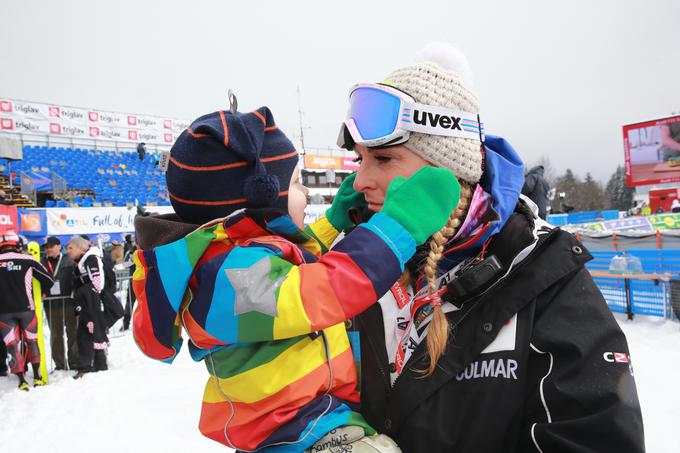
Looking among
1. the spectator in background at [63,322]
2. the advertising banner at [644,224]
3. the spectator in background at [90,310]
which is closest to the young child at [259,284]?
the spectator in background at [90,310]

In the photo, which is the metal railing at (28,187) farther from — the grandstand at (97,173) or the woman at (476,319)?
the woman at (476,319)

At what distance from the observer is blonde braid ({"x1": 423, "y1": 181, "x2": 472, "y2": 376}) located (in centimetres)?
110

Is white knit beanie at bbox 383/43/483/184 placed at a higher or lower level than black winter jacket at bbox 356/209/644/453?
higher

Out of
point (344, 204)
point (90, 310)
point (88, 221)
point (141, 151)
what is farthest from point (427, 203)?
point (141, 151)

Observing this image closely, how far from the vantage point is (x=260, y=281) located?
1.17 metres

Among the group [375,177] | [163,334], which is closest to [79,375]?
[163,334]

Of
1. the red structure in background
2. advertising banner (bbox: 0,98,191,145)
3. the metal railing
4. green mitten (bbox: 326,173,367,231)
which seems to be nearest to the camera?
green mitten (bbox: 326,173,367,231)

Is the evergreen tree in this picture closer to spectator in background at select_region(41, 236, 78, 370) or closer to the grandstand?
the grandstand

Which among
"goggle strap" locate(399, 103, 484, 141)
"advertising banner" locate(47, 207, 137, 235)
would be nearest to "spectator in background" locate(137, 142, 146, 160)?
"advertising banner" locate(47, 207, 137, 235)

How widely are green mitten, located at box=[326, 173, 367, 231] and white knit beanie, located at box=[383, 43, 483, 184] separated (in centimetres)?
44

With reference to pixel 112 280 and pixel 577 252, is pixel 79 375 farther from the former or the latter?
pixel 577 252

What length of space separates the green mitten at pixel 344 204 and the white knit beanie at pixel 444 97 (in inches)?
17.5

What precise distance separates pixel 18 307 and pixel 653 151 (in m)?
30.4

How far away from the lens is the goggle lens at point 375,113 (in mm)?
1333
